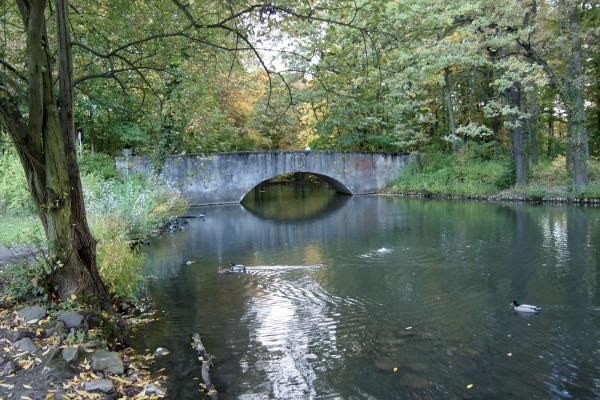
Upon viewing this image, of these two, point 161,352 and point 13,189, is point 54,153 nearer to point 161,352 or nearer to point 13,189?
point 161,352

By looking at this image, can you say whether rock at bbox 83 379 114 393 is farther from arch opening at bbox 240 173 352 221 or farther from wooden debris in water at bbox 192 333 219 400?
arch opening at bbox 240 173 352 221

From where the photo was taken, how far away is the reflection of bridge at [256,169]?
78.3 ft

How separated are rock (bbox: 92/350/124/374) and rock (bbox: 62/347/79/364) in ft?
0.53

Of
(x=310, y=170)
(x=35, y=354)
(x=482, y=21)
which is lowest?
(x=35, y=354)

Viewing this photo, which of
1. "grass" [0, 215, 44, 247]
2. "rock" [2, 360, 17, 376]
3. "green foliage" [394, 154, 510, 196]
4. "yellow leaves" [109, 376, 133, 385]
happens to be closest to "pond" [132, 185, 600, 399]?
"yellow leaves" [109, 376, 133, 385]

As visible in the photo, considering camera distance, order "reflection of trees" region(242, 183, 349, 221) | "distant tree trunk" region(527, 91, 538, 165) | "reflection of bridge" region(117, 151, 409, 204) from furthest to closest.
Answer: "reflection of bridge" region(117, 151, 409, 204) → "distant tree trunk" region(527, 91, 538, 165) → "reflection of trees" region(242, 183, 349, 221)

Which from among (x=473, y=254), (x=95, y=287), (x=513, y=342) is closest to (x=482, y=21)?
(x=473, y=254)

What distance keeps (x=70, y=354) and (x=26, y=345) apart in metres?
0.38

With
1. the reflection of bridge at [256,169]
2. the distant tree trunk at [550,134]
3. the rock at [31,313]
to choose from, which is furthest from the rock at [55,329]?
the distant tree trunk at [550,134]

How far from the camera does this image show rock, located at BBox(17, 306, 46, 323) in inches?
197

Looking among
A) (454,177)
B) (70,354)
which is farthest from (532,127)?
(70,354)

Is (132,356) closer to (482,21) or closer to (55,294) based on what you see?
(55,294)

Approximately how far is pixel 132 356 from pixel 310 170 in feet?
72.2

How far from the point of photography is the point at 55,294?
550 centimetres
